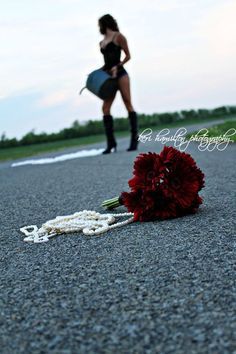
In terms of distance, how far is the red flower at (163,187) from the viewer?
10.7 feet

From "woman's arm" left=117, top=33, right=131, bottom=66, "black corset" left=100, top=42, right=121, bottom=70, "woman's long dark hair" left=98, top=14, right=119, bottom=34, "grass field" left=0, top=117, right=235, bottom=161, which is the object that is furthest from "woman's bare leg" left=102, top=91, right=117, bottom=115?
"grass field" left=0, top=117, right=235, bottom=161

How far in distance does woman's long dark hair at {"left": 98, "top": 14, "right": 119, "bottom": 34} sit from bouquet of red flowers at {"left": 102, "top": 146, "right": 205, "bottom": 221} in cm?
636

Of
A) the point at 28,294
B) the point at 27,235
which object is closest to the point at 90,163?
the point at 27,235

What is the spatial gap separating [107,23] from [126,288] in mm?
7753

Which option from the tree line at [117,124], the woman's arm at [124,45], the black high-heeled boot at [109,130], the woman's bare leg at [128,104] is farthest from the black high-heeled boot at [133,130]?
the tree line at [117,124]

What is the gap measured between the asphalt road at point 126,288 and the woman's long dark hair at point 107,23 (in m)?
6.06

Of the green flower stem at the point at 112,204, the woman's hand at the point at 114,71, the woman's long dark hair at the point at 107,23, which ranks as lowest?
the green flower stem at the point at 112,204

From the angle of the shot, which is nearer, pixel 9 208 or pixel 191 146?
pixel 9 208

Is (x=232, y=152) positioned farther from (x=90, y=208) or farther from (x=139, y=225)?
(x=139, y=225)

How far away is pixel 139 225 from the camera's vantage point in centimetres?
323

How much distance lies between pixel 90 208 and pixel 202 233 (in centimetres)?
142

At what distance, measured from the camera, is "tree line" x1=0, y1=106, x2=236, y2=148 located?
15586mm

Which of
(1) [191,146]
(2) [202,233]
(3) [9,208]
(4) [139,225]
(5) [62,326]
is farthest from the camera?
(1) [191,146]

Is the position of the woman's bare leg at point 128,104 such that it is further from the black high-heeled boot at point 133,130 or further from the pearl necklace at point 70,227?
the pearl necklace at point 70,227
